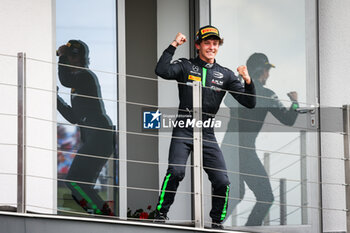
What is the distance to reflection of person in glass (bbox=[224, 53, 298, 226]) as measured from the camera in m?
4.65

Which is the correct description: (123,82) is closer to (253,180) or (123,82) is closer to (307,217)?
(253,180)

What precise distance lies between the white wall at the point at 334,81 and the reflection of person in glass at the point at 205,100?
80 centimetres

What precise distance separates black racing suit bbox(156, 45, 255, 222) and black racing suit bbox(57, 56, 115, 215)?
26.5 inches

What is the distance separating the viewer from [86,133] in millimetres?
4613

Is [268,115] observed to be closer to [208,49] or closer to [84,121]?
[208,49]

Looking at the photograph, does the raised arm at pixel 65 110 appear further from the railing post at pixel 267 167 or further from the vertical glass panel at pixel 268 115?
the railing post at pixel 267 167

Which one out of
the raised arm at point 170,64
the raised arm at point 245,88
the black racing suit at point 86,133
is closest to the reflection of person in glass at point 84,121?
the black racing suit at point 86,133

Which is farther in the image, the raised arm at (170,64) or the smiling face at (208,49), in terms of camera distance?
the smiling face at (208,49)

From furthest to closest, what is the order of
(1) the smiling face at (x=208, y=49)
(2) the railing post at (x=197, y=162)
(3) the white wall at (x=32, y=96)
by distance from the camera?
(1) the smiling face at (x=208, y=49) → (3) the white wall at (x=32, y=96) → (2) the railing post at (x=197, y=162)

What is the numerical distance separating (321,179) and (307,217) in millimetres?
271

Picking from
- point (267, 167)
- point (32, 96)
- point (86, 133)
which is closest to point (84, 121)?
point (86, 133)

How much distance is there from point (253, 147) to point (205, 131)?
640 millimetres

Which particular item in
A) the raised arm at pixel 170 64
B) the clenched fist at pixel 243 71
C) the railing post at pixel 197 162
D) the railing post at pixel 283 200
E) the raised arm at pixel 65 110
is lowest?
the railing post at pixel 283 200

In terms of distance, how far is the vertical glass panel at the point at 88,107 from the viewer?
4.52 metres
